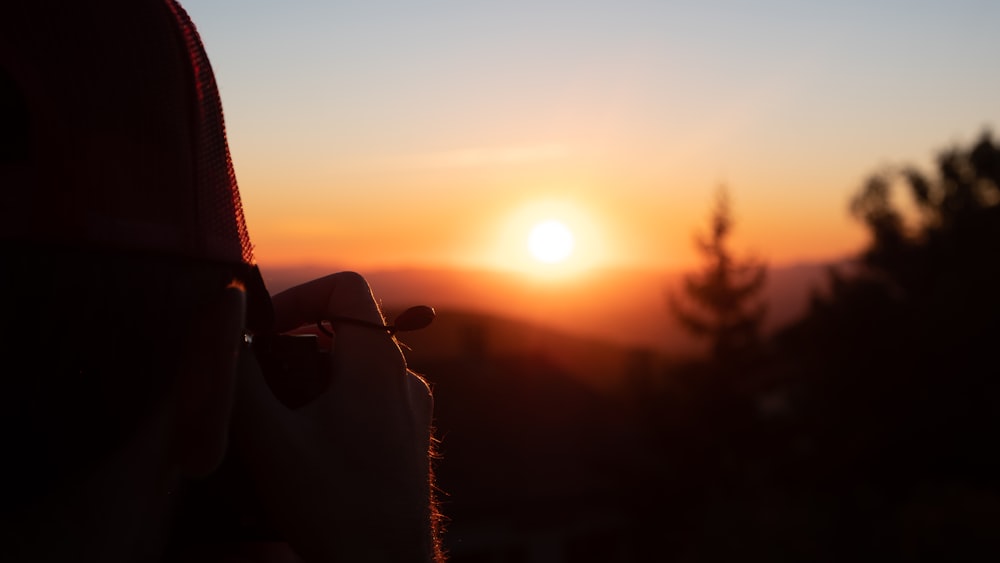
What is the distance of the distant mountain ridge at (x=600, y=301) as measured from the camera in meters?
62.9

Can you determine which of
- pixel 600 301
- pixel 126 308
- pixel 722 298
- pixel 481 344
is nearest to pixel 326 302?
pixel 126 308

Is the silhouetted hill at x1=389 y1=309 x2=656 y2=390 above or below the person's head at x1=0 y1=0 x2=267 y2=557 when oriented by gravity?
above

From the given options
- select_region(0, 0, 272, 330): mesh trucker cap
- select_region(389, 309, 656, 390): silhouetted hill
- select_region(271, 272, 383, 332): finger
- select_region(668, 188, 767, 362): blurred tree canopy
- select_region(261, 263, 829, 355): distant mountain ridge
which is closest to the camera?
select_region(0, 0, 272, 330): mesh trucker cap

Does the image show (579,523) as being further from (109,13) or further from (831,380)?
(109,13)

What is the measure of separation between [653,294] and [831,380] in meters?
129

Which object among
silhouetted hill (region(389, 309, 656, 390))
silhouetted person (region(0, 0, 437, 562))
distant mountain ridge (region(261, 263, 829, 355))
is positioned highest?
distant mountain ridge (region(261, 263, 829, 355))

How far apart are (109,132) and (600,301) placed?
158m

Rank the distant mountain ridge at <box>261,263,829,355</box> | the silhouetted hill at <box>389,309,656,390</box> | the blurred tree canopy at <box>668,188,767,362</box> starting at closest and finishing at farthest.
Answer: the silhouetted hill at <box>389,309,656,390</box> < the blurred tree canopy at <box>668,188,767,362</box> < the distant mountain ridge at <box>261,263,829,355</box>

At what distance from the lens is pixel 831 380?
4631cm

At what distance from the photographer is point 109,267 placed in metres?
1.00

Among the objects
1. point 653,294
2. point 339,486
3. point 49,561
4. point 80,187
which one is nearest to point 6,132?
point 80,187

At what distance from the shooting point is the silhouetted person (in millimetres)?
964

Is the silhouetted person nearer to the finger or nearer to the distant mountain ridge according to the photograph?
the finger

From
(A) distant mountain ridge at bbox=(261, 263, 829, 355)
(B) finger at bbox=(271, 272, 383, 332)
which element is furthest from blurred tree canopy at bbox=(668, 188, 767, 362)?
(B) finger at bbox=(271, 272, 383, 332)
